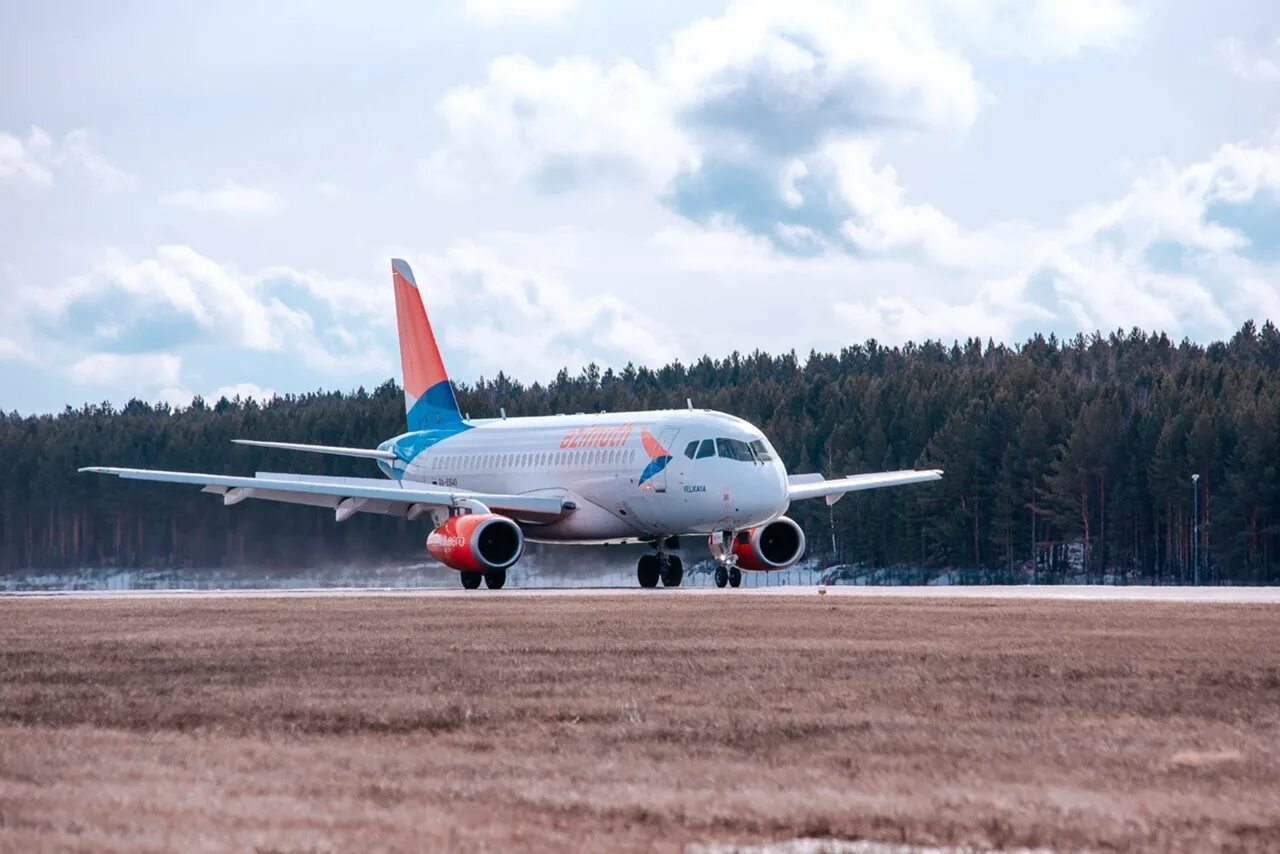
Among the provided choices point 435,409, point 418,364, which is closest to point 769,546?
point 435,409

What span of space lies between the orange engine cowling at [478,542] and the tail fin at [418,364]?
1240 centimetres

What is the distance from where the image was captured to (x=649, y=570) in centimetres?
4588

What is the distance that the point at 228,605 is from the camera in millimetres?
32250

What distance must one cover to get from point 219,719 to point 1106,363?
169835 mm

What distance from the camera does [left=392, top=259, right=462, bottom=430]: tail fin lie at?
5619 centimetres

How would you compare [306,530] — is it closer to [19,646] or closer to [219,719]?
[19,646]

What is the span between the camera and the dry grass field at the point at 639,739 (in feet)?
28.0

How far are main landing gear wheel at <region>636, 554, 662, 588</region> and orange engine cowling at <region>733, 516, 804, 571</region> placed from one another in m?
1.89

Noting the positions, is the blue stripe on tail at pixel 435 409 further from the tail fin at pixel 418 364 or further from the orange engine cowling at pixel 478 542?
the orange engine cowling at pixel 478 542

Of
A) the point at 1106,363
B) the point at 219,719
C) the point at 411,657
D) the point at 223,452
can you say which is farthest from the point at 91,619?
the point at 1106,363

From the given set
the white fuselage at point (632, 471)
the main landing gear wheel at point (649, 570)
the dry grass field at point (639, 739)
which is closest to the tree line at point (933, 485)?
the white fuselage at point (632, 471)

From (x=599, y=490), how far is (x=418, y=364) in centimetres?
1293

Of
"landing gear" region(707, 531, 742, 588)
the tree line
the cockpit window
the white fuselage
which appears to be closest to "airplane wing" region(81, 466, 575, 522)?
the white fuselage

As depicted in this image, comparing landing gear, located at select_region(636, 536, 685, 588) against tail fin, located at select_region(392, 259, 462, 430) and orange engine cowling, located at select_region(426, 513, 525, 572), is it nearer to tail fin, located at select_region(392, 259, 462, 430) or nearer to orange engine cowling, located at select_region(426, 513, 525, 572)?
orange engine cowling, located at select_region(426, 513, 525, 572)
